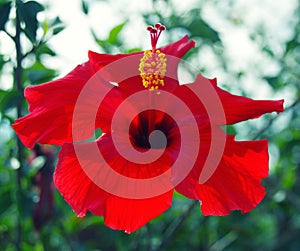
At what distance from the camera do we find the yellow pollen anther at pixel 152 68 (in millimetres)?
1303

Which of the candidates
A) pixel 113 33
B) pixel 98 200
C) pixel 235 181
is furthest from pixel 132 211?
pixel 113 33

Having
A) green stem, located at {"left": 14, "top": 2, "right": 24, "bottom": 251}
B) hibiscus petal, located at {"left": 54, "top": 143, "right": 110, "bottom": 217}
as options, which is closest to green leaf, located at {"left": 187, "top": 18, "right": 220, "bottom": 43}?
green stem, located at {"left": 14, "top": 2, "right": 24, "bottom": 251}

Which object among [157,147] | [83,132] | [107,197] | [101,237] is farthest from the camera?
[101,237]

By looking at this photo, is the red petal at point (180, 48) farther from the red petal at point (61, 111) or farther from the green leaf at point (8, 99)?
the green leaf at point (8, 99)

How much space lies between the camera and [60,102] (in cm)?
120

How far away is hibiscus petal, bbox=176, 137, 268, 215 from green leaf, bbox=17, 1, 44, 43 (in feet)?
2.03

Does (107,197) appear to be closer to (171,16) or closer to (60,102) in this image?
(60,102)

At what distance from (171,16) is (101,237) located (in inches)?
42.4

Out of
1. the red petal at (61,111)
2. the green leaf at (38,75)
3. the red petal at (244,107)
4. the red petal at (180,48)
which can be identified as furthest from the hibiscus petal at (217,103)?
the green leaf at (38,75)

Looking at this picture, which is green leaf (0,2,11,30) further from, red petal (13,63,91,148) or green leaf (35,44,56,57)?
red petal (13,63,91,148)

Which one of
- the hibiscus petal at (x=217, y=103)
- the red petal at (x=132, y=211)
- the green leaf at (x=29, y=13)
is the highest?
the green leaf at (x=29, y=13)

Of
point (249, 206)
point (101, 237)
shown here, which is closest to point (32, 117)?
point (249, 206)

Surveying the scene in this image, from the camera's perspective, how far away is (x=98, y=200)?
1.10 metres

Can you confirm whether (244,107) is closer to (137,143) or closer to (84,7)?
(137,143)
